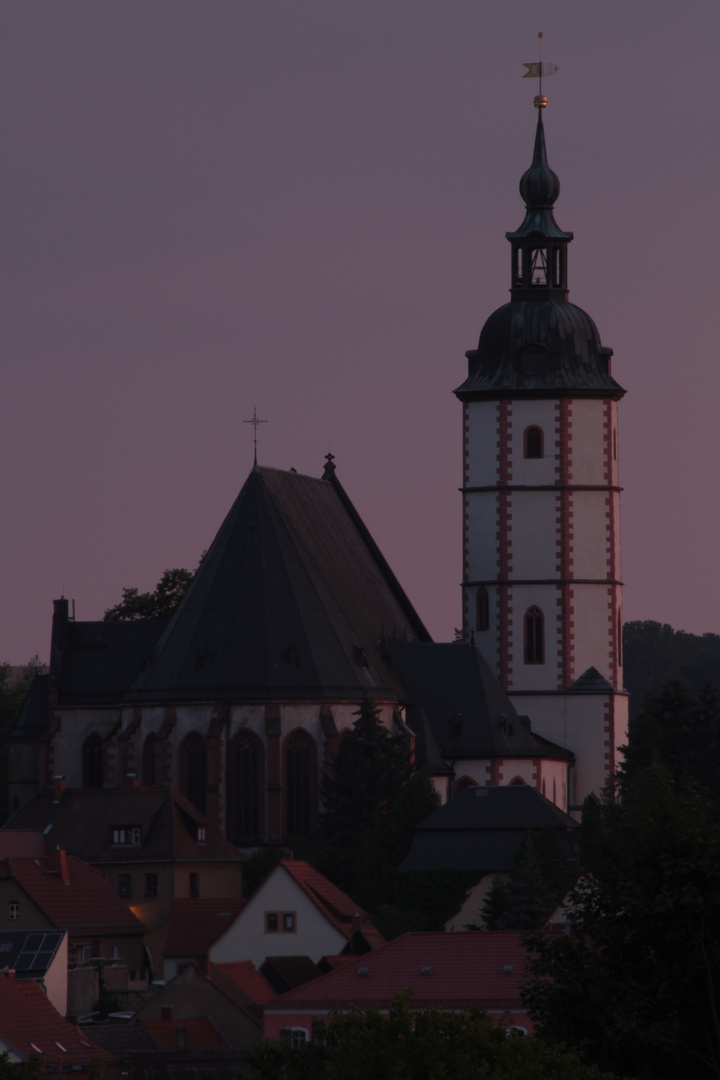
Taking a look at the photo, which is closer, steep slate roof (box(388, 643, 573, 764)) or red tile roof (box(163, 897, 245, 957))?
red tile roof (box(163, 897, 245, 957))

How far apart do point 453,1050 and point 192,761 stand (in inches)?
1981

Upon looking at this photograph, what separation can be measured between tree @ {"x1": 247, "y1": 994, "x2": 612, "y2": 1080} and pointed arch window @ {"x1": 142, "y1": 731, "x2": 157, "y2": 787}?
4875cm

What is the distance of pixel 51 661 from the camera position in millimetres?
92562

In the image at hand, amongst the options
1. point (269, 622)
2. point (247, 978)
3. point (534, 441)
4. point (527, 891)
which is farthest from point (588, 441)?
point (247, 978)

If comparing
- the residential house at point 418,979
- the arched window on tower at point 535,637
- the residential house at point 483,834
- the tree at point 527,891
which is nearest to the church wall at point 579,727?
the arched window on tower at point 535,637

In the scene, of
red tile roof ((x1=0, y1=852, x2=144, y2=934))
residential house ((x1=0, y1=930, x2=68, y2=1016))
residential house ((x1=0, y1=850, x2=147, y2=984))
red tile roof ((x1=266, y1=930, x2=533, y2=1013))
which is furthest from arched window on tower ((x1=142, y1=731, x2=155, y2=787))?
red tile roof ((x1=266, y1=930, x2=533, y2=1013))

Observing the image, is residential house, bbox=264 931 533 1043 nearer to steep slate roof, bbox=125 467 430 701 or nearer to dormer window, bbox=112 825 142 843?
dormer window, bbox=112 825 142 843

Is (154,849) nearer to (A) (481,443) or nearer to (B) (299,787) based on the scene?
(B) (299,787)

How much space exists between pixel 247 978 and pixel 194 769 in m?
15.7

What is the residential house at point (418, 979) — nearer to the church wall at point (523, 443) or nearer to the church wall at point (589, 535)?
the church wall at point (589, 535)

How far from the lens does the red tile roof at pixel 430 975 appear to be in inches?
2357

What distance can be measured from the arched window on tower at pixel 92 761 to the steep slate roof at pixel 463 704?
975 centimetres

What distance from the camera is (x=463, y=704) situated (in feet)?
291

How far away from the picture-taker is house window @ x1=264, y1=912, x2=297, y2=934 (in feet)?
243
